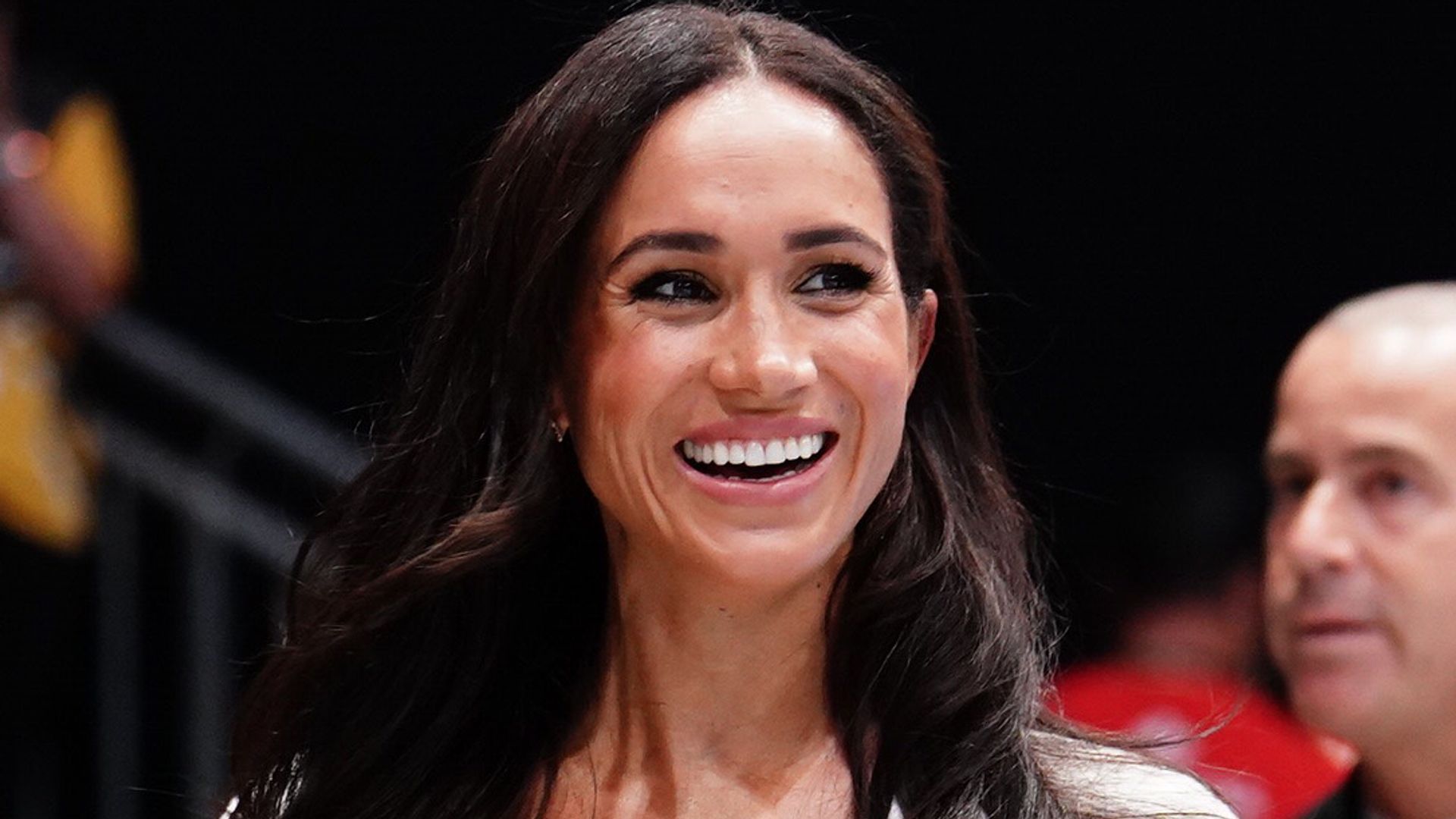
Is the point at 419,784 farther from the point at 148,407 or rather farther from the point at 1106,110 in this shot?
the point at 1106,110

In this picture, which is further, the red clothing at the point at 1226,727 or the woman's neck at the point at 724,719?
the red clothing at the point at 1226,727

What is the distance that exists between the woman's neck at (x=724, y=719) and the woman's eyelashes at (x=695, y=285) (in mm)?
286

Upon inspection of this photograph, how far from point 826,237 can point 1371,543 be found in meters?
A: 0.93

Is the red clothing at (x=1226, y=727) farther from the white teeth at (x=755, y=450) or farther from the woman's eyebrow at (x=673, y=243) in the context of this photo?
the woman's eyebrow at (x=673, y=243)

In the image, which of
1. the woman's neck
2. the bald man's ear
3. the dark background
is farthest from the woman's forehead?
the dark background

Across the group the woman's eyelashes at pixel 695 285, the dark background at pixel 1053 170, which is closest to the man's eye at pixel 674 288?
the woman's eyelashes at pixel 695 285

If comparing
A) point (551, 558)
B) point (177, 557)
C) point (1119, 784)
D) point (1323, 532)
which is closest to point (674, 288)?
point (551, 558)

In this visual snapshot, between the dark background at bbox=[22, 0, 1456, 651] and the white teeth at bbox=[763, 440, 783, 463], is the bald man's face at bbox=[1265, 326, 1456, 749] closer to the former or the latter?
the white teeth at bbox=[763, 440, 783, 463]

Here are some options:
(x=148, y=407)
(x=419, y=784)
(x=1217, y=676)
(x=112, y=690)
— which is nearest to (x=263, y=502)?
(x=148, y=407)

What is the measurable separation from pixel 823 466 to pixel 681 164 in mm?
318

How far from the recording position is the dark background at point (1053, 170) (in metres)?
4.55

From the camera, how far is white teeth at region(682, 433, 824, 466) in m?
2.14

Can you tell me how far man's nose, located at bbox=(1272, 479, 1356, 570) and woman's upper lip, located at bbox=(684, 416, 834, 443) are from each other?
0.85 metres

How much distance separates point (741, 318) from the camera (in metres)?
2.14
